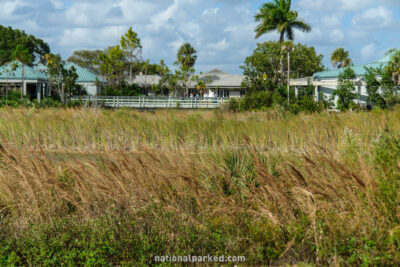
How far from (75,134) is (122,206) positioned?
817cm

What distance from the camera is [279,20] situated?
41688 mm

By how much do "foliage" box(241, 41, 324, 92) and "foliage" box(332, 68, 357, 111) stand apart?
468 inches

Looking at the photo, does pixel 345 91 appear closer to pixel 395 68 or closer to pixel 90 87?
pixel 395 68

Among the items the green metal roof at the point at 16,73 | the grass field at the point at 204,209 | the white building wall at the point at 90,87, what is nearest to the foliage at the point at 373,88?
the grass field at the point at 204,209

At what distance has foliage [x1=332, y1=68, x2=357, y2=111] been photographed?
30.5 meters

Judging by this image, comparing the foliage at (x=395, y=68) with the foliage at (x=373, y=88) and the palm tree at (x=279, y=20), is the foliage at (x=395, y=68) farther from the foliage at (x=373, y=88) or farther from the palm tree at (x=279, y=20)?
the palm tree at (x=279, y=20)

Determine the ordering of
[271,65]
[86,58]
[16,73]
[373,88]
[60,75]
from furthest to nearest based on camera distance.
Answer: [86,58] → [271,65] → [16,73] → [60,75] → [373,88]

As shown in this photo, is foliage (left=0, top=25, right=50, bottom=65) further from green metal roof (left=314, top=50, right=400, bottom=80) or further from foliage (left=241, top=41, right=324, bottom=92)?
green metal roof (left=314, top=50, right=400, bottom=80)

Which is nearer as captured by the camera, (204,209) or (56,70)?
(204,209)

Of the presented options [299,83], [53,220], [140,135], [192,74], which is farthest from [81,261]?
[192,74]

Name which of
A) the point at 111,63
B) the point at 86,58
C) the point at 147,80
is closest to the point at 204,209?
the point at 111,63

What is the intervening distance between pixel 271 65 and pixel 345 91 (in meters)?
18.0

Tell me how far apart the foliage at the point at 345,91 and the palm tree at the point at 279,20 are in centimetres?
1123

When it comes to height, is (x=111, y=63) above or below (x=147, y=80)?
above
